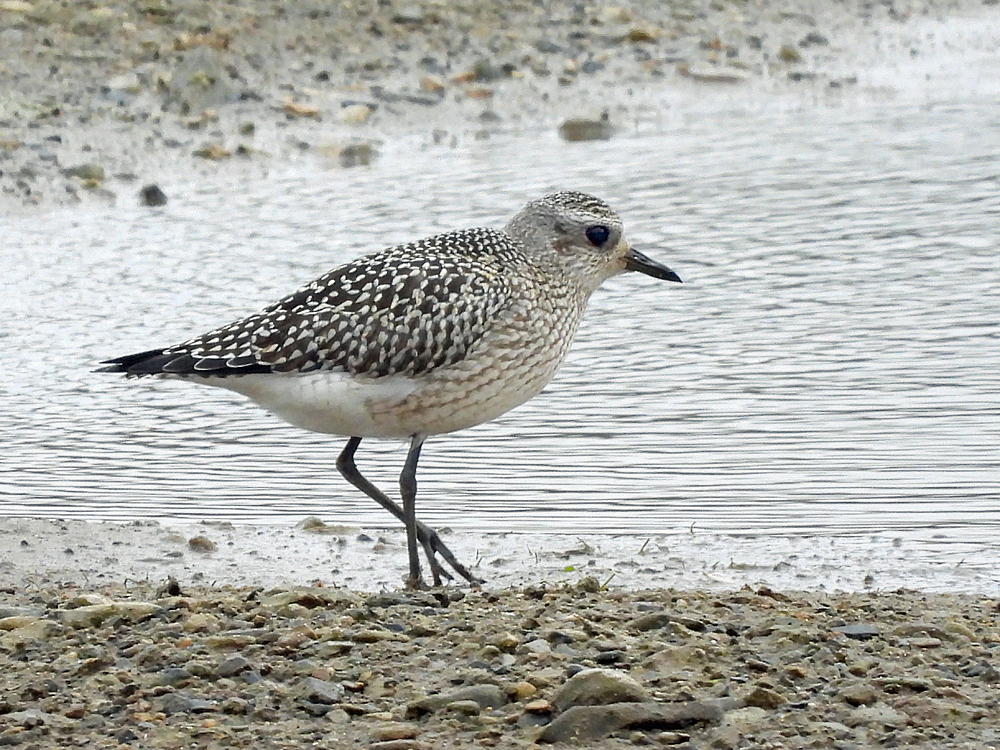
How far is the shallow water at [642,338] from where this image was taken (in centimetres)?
861

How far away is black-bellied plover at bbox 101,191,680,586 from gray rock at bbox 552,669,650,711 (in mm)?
2152

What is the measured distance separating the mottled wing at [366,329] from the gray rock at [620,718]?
2.62 metres

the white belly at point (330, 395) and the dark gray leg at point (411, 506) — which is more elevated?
the white belly at point (330, 395)

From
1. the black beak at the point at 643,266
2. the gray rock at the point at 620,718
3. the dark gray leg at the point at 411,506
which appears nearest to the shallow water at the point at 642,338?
the dark gray leg at the point at 411,506

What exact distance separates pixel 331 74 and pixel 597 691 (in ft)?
39.0

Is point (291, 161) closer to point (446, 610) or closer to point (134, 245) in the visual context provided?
point (134, 245)

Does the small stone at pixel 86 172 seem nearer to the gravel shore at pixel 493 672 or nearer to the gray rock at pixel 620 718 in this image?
the gravel shore at pixel 493 672

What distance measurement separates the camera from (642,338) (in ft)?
35.7

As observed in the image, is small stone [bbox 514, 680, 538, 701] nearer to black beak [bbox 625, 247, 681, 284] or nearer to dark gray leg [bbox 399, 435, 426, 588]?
dark gray leg [bbox 399, 435, 426, 588]

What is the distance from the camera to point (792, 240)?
12.9m

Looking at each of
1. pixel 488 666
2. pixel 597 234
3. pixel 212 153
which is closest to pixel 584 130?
pixel 212 153

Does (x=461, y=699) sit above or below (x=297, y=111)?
below

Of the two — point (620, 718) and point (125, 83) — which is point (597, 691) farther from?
point (125, 83)

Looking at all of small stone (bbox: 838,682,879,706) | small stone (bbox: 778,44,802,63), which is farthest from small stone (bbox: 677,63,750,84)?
small stone (bbox: 838,682,879,706)
